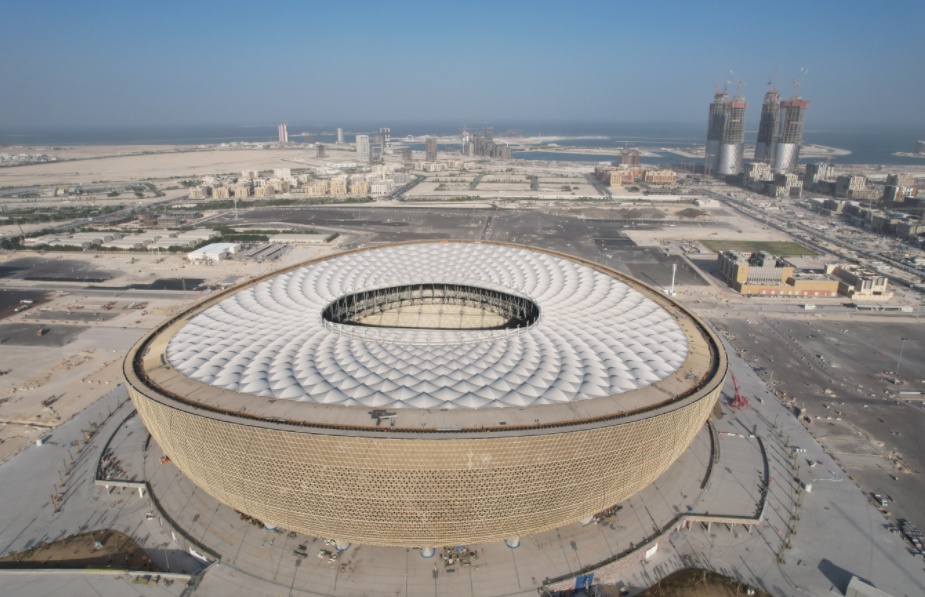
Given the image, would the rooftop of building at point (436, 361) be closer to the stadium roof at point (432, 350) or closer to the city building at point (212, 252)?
the stadium roof at point (432, 350)

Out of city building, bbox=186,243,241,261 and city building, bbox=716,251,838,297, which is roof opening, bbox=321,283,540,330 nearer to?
city building, bbox=716,251,838,297

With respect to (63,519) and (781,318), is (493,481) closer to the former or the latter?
(63,519)

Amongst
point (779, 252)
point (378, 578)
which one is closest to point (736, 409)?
point (378, 578)

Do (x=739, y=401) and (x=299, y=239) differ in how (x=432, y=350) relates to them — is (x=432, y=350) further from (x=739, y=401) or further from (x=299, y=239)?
(x=299, y=239)

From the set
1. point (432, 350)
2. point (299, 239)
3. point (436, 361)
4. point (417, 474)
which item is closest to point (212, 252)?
point (299, 239)

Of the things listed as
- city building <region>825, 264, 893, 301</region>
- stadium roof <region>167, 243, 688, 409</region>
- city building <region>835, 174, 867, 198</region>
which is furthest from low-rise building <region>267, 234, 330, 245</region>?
city building <region>835, 174, 867, 198</region>

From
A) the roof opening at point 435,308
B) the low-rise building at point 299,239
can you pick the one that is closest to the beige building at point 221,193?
the low-rise building at point 299,239
